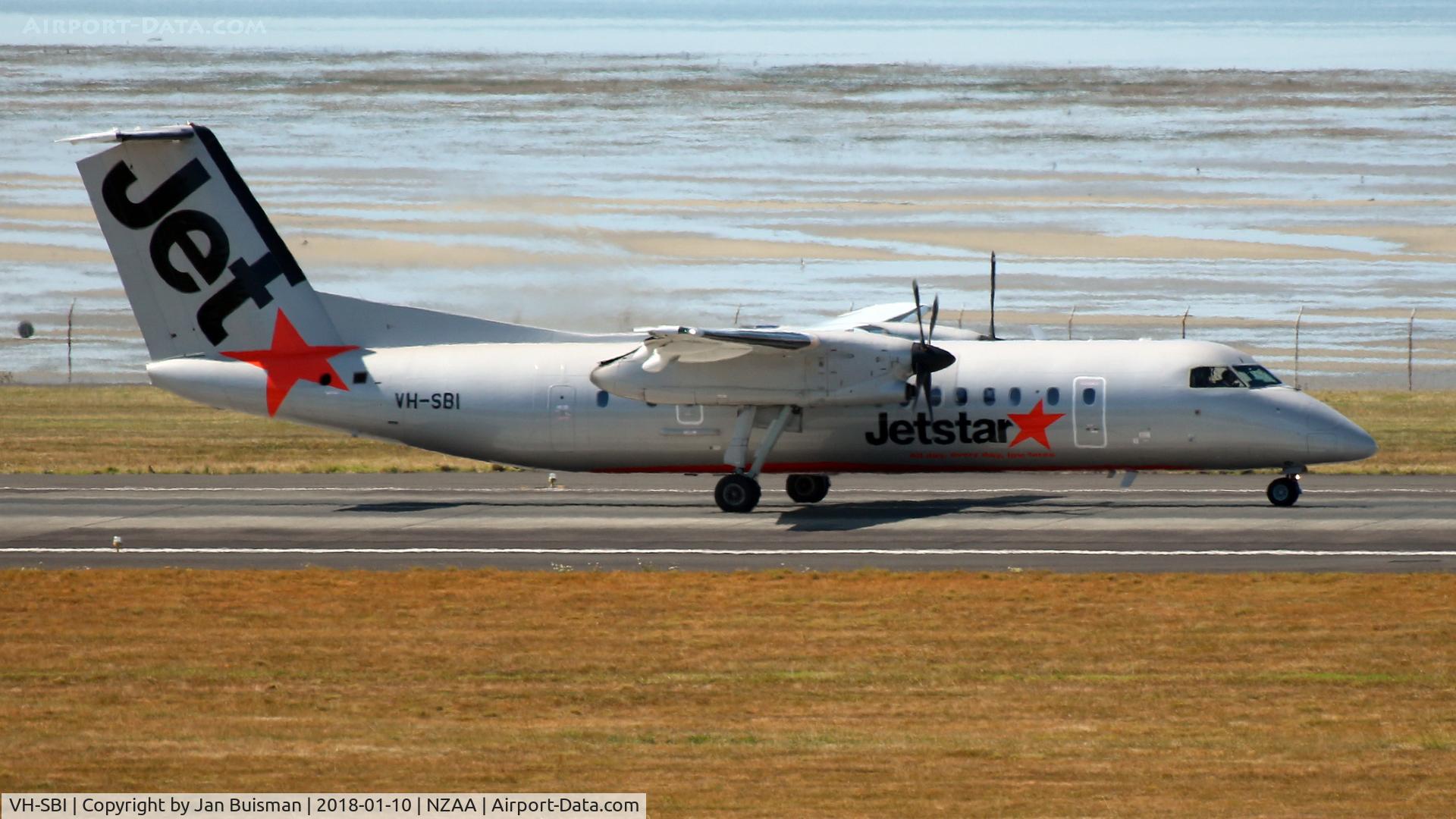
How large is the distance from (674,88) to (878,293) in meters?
12.8

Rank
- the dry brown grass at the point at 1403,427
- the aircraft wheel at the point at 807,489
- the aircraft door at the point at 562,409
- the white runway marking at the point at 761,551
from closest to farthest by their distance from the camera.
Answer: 1. the white runway marking at the point at 761,551
2. the aircraft door at the point at 562,409
3. the aircraft wheel at the point at 807,489
4. the dry brown grass at the point at 1403,427

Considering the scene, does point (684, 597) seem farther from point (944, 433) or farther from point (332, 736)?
point (944, 433)

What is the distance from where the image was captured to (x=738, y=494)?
3306 centimetres

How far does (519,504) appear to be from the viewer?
35062 mm

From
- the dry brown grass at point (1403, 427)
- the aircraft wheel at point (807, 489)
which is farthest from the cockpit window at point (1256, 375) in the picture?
the dry brown grass at point (1403, 427)

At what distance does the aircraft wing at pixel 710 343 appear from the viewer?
101 feet

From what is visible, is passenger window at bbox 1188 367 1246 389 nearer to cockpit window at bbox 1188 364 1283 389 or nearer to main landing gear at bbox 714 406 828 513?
cockpit window at bbox 1188 364 1283 389

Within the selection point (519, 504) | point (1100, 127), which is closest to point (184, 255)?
point (519, 504)

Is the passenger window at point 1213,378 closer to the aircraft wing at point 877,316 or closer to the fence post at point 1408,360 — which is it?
the aircraft wing at point 877,316

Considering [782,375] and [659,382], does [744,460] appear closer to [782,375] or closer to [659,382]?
[782,375]

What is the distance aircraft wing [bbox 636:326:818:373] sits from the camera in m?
30.8

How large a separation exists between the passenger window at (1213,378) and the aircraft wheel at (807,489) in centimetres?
761

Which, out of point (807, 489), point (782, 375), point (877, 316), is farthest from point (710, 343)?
point (877, 316)

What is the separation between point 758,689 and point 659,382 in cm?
1633
